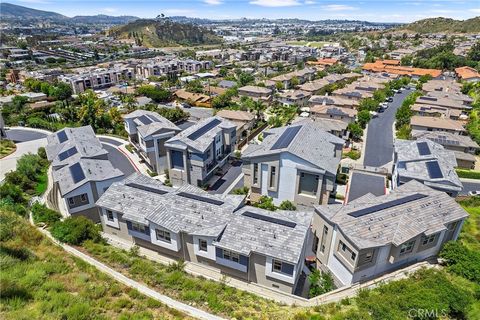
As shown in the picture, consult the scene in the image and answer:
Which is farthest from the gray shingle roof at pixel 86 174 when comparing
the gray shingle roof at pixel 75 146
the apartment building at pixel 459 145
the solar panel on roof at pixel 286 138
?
the apartment building at pixel 459 145

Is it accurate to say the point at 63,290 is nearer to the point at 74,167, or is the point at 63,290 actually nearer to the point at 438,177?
the point at 74,167

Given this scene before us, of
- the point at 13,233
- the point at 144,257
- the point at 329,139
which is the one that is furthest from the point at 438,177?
the point at 13,233

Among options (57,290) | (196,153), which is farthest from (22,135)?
(57,290)

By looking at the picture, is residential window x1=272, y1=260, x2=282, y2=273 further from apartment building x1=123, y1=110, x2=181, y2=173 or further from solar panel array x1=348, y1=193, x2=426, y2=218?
apartment building x1=123, y1=110, x2=181, y2=173

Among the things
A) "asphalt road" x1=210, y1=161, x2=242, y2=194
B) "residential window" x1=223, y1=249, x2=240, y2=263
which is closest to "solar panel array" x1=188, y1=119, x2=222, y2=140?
"asphalt road" x1=210, y1=161, x2=242, y2=194

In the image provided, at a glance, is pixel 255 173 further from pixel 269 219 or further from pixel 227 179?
Result: pixel 269 219

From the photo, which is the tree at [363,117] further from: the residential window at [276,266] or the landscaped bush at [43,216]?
the landscaped bush at [43,216]
